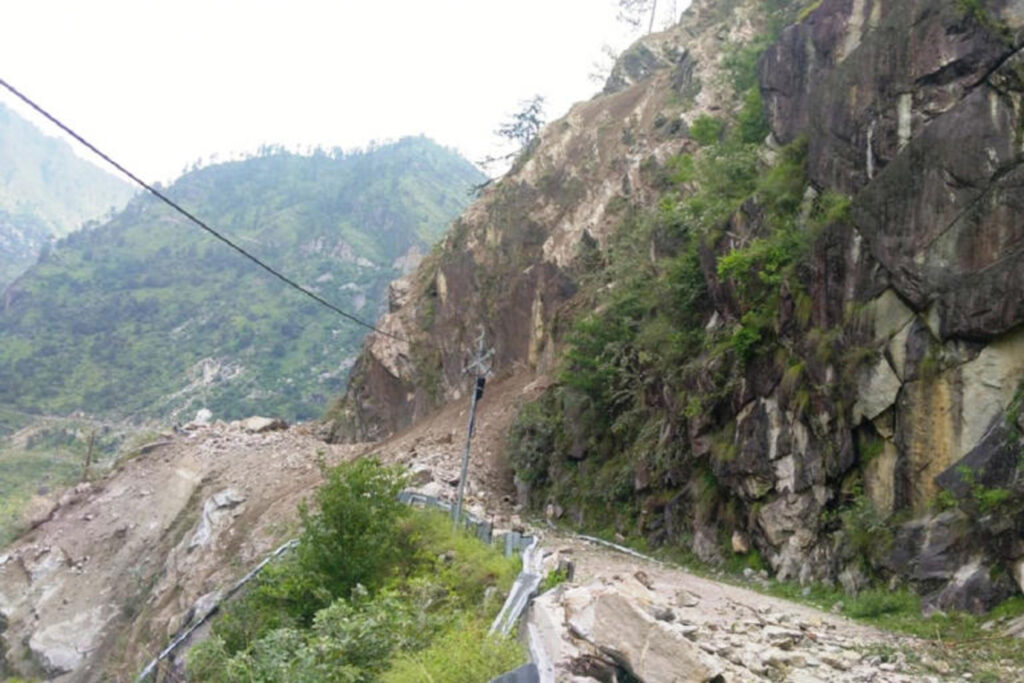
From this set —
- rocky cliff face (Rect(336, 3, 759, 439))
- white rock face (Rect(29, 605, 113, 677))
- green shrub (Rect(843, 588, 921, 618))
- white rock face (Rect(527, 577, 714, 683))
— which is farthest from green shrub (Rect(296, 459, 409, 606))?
rocky cliff face (Rect(336, 3, 759, 439))

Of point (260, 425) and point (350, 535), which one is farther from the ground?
point (260, 425)

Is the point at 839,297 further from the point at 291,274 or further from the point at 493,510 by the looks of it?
the point at 291,274

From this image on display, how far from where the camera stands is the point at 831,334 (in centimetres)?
1324

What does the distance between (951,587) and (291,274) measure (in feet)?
342

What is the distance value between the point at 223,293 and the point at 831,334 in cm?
10225

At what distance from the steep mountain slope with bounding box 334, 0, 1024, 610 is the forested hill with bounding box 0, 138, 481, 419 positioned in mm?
64870

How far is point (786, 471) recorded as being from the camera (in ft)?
44.2

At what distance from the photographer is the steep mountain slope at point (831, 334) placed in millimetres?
10742

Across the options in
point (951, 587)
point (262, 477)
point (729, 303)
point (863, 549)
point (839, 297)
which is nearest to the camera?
point (951, 587)

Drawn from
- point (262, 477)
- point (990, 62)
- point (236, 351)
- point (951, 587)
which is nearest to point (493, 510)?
point (262, 477)

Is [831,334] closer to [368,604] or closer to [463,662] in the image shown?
[368,604]

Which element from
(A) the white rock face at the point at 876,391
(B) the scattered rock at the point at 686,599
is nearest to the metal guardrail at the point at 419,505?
(B) the scattered rock at the point at 686,599

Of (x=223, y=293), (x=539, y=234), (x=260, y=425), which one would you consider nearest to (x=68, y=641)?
(x=260, y=425)

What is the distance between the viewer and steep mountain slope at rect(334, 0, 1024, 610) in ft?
35.2
